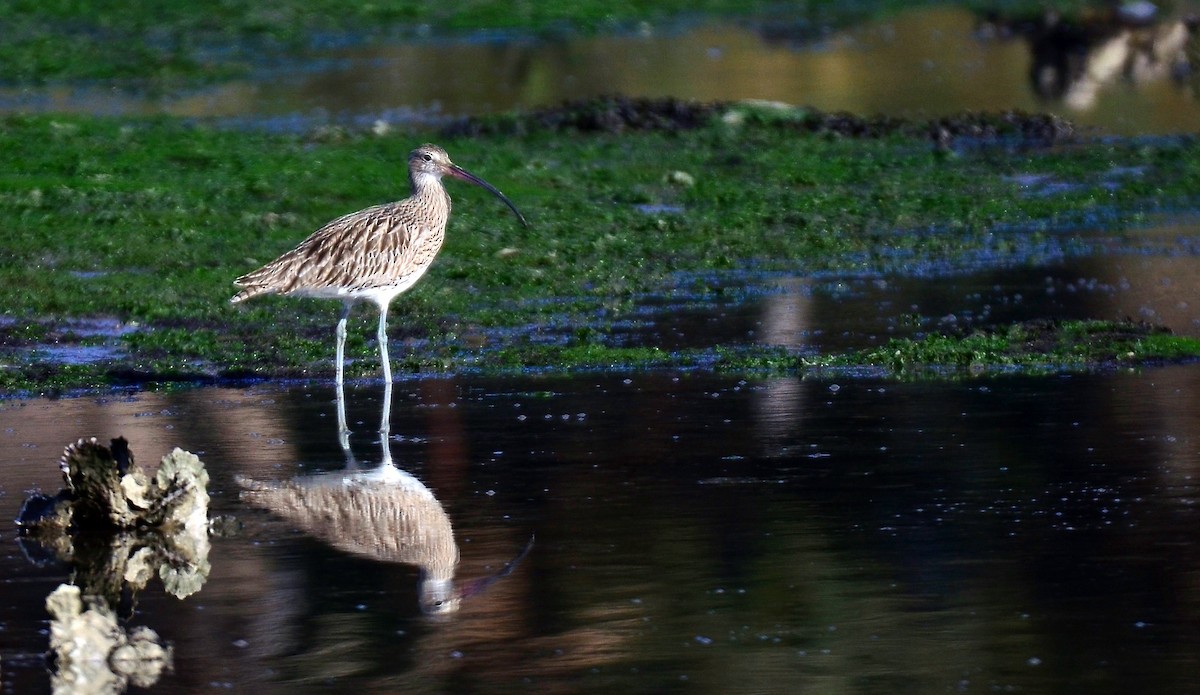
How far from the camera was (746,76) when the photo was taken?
27.7 meters

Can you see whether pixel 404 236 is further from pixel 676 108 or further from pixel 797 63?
pixel 797 63

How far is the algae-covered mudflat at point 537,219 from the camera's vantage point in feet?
43.2

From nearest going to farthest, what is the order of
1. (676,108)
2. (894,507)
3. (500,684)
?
(500,684), (894,507), (676,108)

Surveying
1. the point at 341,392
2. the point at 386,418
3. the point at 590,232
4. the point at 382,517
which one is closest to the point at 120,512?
the point at 382,517

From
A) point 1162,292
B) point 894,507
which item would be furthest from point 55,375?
point 1162,292

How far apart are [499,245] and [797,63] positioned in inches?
530

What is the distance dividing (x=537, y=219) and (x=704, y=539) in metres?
9.20

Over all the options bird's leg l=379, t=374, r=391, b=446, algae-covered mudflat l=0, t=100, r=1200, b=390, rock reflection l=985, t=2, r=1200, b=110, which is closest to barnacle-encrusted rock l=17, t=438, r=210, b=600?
bird's leg l=379, t=374, r=391, b=446

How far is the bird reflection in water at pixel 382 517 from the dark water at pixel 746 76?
14.0 metres

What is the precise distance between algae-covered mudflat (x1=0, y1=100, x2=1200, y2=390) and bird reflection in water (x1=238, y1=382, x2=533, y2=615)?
2813 mm

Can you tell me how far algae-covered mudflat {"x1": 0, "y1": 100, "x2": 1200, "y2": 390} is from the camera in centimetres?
1316

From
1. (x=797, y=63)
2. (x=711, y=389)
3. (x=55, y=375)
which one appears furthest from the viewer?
(x=797, y=63)

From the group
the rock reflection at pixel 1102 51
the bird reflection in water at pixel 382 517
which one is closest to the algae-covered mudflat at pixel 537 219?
the bird reflection in water at pixel 382 517

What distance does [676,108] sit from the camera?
22.3 meters
